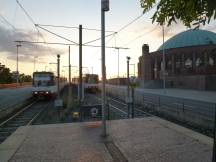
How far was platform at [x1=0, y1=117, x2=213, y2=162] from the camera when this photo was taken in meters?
9.48

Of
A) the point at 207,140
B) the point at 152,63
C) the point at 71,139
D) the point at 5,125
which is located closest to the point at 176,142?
the point at 207,140

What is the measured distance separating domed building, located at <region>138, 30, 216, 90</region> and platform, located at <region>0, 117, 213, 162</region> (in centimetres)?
4793

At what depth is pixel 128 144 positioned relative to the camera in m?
11.1

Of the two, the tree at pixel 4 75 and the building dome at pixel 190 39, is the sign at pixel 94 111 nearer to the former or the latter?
the building dome at pixel 190 39

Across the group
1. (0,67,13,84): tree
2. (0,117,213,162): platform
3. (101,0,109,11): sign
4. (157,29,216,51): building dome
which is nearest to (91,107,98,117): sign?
(0,117,213,162): platform

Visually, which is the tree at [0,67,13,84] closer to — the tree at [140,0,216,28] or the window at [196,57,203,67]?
the window at [196,57,203,67]

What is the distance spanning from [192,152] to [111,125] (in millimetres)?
6221

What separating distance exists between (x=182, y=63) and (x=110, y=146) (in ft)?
236

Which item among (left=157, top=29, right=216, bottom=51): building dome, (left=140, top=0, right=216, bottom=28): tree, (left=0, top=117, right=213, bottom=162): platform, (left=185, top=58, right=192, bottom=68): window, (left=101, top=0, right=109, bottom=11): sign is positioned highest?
(left=157, top=29, right=216, bottom=51): building dome

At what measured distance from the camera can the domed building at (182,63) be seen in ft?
233

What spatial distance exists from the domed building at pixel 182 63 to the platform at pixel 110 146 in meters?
47.9

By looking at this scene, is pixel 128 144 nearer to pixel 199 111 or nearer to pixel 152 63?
pixel 199 111

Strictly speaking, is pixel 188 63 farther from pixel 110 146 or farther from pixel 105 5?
pixel 110 146

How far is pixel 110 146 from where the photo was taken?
36.0 feet
